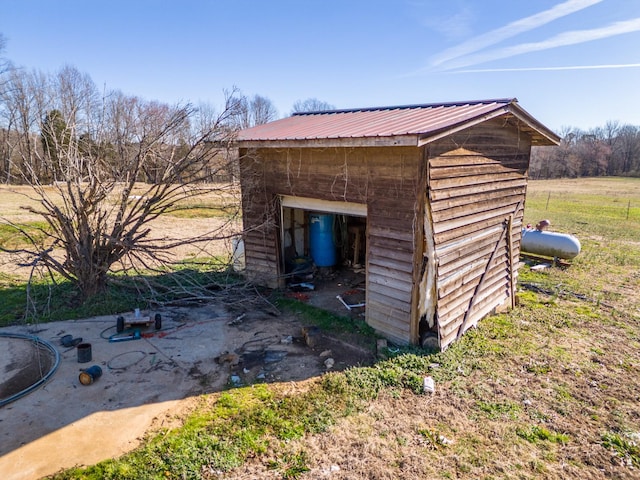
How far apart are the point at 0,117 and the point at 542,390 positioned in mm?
36069

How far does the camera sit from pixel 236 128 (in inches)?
304

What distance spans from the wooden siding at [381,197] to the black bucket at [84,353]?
12.3ft

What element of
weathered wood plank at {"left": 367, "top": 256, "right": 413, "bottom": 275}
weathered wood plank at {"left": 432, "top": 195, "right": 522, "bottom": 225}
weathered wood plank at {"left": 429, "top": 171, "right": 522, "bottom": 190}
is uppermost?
weathered wood plank at {"left": 429, "top": 171, "right": 522, "bottom": 190}

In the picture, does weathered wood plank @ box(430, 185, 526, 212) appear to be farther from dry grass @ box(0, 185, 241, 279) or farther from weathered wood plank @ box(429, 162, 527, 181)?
dry grass @ box(0, 185, 241, 279)

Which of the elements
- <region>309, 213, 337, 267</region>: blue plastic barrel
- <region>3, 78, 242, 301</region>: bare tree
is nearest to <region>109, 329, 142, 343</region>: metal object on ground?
<region>3, 78, 242, 301</region>: bare tree

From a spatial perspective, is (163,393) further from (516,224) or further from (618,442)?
(516,224)

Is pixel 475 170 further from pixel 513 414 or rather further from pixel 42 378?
pixel 42 378

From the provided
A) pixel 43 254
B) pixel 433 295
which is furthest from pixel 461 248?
pixel 43 254

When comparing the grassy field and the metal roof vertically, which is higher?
the metal roof

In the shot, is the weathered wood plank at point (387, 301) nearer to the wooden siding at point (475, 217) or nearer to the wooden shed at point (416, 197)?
the wooden shed at point (416, 197)

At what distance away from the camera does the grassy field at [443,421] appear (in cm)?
384

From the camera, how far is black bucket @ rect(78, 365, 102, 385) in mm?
4988

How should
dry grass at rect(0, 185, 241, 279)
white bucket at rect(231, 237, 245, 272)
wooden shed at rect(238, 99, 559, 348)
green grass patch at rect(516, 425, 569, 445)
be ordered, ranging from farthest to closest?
dry grass at rect(0, 185, 241, 279) < white bucket at rect(231, 237, 245, 272) < wooden shed at rect(238, 99, 559, 348) < green grass patch at rect(516, 425, 569, 445)

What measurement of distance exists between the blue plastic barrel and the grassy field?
4.02m
